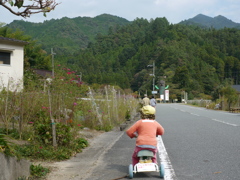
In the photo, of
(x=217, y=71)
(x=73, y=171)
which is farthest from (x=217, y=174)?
(x=217, y=71)

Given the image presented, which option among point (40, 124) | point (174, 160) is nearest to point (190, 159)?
point (174, 160)

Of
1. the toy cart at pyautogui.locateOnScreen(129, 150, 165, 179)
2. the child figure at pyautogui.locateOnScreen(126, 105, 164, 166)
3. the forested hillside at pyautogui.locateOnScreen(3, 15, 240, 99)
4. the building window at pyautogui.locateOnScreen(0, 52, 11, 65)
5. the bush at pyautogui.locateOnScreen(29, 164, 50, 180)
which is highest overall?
the forested hillside at pyautogui.locateOnScreen(3, 15, 240, 99)

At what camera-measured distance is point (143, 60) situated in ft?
374

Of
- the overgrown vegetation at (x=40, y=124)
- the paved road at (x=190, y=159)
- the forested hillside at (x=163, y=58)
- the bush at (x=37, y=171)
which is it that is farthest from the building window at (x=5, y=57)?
the forested hillside at (x=163, y=58)

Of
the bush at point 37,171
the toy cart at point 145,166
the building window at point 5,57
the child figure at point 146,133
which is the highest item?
the building window at point 5,57

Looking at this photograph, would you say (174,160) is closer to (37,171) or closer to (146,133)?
(146,133)

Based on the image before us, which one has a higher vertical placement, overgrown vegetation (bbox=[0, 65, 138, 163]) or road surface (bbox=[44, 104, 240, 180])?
overgrown vegetation (bbox=[0, 65, 138, 163])

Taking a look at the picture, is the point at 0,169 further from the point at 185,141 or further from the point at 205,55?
the point at 205,55

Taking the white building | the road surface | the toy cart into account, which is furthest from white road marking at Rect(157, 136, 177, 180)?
the white building

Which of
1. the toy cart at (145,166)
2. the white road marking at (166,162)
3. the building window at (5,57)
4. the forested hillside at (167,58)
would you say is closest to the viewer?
the toy cart at (145,166)

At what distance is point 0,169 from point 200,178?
3237mm

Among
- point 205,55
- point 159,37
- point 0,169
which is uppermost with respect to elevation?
point 159,37

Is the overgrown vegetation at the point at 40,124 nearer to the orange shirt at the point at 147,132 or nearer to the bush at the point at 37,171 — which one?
the bush at the point at 37,171

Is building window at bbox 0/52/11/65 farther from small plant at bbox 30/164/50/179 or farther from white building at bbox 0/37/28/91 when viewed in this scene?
small plant at bbox 30/164/50/179
